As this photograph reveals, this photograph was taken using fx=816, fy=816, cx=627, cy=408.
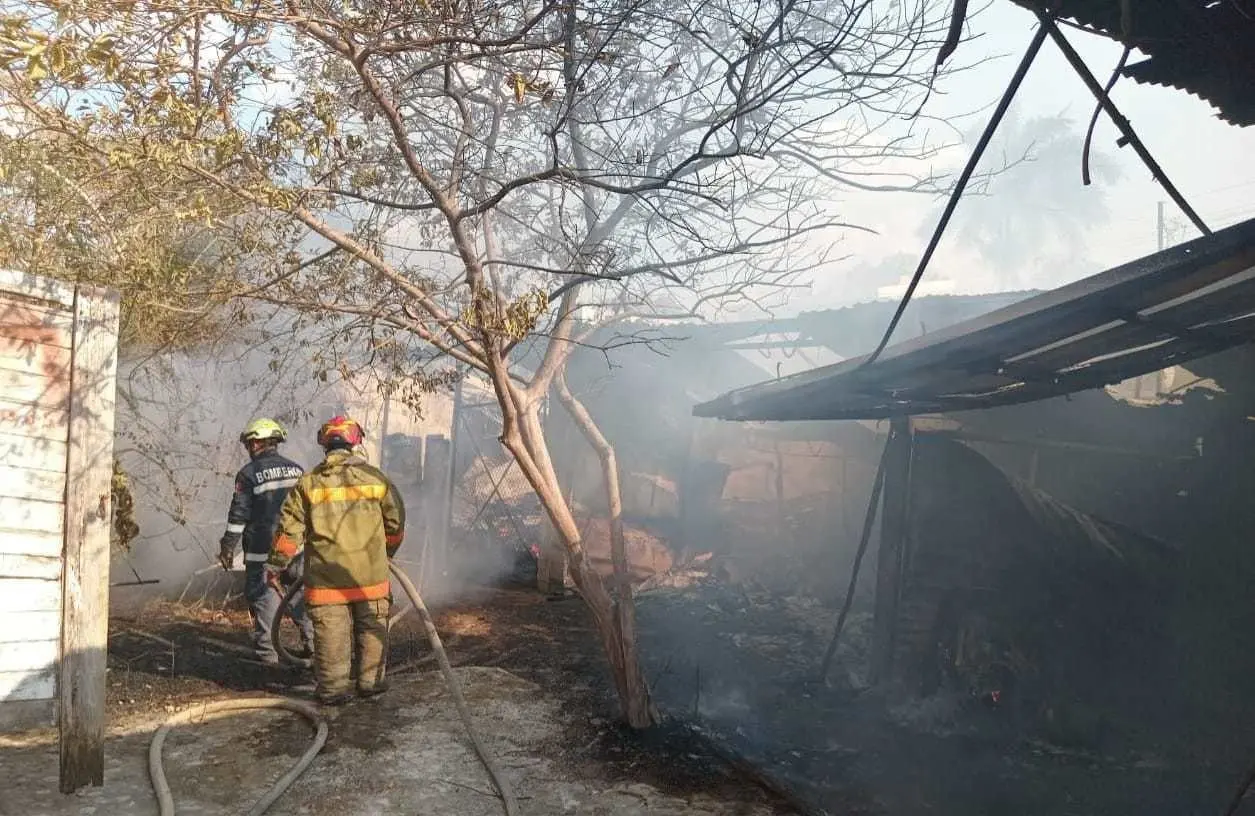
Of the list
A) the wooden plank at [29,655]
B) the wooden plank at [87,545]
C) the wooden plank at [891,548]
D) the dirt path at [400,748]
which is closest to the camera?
the wooden plank at [29,655]

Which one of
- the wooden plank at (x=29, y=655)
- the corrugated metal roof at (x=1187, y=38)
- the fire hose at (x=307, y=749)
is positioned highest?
the corrugated metal roof at (x=1187, y=38)

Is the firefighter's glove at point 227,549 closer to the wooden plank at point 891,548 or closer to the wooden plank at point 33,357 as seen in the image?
the wooden plank at point 33,357

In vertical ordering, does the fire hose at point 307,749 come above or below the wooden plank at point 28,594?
below

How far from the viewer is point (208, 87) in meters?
4.86

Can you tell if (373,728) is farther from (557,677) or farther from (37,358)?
(37,358)

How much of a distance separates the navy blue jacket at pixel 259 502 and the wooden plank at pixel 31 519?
278cm

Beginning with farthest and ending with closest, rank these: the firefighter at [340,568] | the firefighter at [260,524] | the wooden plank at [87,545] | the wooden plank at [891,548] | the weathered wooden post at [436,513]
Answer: the weathered wooden post at [436,513] → the wooden plank at [891,548] → the firefighter at [260,524] → the firefighter at [340,568] → the wooden plank at [87,545]

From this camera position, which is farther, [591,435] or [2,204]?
[591,435]

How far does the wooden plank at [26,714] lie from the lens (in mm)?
3832

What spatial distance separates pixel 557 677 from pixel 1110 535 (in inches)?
196

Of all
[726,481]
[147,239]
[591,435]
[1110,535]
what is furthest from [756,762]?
[726,481]

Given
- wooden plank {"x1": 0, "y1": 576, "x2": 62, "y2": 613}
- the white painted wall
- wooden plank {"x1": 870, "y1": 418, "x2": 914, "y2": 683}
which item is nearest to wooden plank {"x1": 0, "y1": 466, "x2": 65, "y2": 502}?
the white painted wall

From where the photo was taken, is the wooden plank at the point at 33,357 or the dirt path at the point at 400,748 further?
the dirt path at the point at 400,748

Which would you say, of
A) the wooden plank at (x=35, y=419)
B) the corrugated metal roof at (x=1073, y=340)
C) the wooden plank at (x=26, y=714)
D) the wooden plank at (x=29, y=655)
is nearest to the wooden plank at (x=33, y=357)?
the wooden plank at (x=35, y=419)
